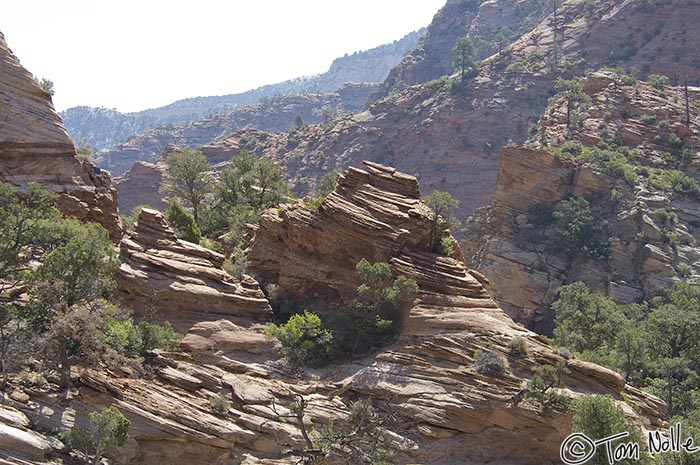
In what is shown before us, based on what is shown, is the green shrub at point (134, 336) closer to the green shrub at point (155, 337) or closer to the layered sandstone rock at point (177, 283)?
the green shrub at point (155, 337)

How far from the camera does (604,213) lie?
232ft

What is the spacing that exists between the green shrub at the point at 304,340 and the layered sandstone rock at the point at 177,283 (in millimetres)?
2577

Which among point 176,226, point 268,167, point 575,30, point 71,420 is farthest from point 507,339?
point 575,30

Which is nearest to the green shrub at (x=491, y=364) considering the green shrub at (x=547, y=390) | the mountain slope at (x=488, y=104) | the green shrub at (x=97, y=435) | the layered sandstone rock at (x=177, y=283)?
the green shrub at (x=547, y=390)

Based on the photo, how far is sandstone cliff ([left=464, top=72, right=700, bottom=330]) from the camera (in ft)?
213

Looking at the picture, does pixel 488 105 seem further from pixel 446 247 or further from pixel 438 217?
pixel 446 247

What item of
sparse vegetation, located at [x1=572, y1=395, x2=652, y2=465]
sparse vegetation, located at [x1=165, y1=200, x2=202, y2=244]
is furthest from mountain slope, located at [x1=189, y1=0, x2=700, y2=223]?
sparse vegetation, located at [x1=572, y1=395, x2=652, y2=465]

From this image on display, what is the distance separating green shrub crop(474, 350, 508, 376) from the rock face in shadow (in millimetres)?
24125

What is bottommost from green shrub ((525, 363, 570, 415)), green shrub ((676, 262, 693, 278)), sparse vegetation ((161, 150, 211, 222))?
green shrub ((676, 262, 693, 278))

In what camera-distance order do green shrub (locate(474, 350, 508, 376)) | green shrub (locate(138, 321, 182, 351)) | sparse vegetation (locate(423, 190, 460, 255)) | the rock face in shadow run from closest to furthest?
green shrub (locate(138, 321, 182, 351))
green shrub (locate(474, 350, 508, 376))
sparse vegetation (locate(423, 190, 460, 255))
the rock face in shadow

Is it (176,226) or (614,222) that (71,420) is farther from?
(614,222)

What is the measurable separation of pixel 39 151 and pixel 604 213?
59120 mm

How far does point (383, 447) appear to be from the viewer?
86.6ft

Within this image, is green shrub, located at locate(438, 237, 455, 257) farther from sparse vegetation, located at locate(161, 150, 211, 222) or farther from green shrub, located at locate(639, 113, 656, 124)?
green shrub, located at locate(639, 113, 656, 124)
